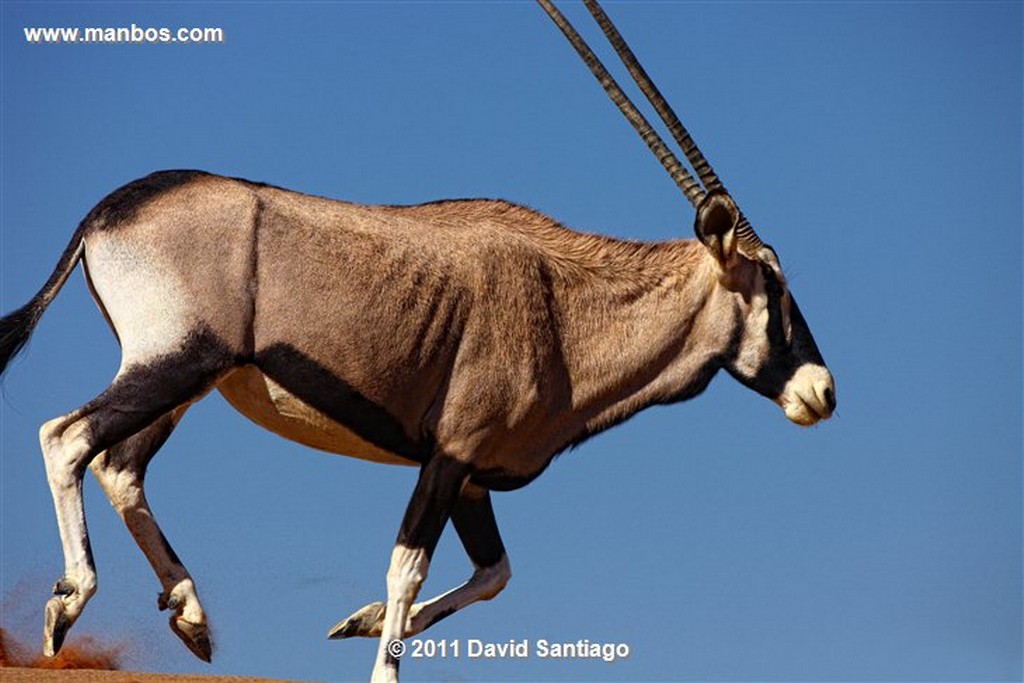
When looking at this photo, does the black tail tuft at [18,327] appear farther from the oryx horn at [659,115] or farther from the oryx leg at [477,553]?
the oryx horn at [659,115]

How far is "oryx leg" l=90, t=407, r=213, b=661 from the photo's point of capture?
13.0 m

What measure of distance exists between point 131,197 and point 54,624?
119 inches

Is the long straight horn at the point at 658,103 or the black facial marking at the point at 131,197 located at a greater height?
the long straight horn at the point at 658,103

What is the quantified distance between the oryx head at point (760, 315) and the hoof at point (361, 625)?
3.46 m

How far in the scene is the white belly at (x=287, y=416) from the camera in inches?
514

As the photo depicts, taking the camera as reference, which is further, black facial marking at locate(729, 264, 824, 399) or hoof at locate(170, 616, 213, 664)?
black facial marking at locate(729, 264, 824, 399)

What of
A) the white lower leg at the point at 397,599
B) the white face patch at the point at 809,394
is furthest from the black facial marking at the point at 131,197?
the white face patch at the point at 809,394

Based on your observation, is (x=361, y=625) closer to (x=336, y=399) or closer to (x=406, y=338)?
(x=336, y=399)

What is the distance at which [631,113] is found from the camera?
1532 cm

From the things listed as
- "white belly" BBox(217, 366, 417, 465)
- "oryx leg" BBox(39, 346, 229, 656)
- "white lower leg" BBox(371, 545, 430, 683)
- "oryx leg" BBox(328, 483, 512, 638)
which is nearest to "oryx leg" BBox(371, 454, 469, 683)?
"white lower leg" BBox(371, 545, 430, 683)

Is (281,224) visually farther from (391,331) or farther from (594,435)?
(594,435)

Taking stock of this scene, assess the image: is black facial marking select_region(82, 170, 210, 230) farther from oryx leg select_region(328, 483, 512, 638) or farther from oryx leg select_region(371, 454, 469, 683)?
oryx leg select_region(328, 483, 512, 638)

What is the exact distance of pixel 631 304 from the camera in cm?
1464

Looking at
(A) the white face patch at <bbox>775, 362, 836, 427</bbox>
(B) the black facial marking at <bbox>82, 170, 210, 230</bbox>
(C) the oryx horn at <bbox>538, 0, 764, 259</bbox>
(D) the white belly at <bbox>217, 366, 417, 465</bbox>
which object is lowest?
(D) the white belly at <bbox>217, 366, 417, 465</bbox>
